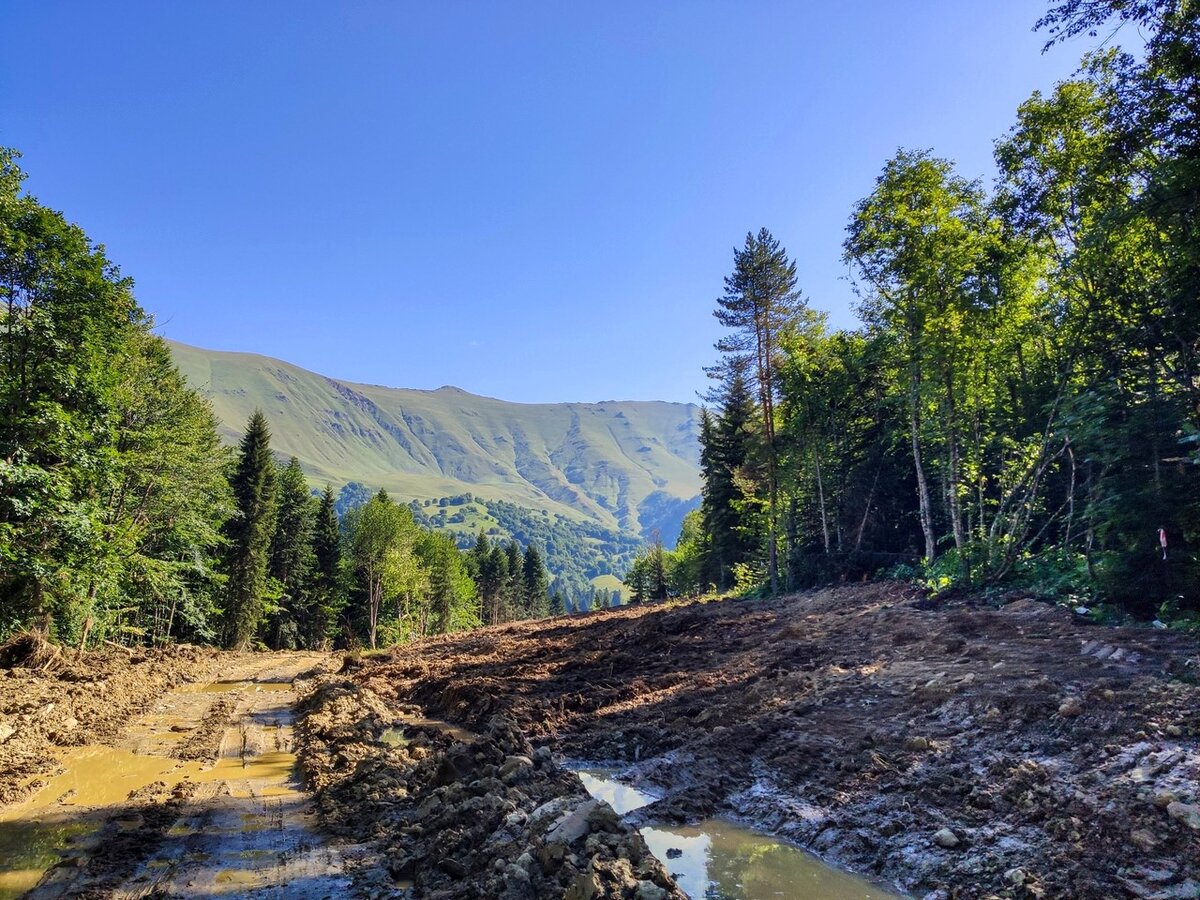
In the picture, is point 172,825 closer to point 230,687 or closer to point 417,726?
point 417,726

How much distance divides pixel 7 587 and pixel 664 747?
18.7m

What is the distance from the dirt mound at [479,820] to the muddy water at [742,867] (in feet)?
3.40

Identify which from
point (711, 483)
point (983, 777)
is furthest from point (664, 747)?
point (711, 483)

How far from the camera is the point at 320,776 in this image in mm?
9273

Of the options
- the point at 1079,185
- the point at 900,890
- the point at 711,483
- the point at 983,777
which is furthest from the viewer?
the point at 711,483

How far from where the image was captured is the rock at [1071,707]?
7035mm

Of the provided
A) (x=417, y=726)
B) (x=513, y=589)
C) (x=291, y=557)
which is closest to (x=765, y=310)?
(x=417, y=726)

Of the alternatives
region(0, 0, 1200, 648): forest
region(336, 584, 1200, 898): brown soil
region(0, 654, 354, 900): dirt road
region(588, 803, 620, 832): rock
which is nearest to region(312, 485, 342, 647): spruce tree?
region(0, 0, 1200, 648): forest

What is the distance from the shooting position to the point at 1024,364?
23.0 metres

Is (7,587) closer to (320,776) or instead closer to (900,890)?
(320,776)

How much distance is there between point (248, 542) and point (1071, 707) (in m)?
42.5

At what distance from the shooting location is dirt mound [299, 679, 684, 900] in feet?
16.5

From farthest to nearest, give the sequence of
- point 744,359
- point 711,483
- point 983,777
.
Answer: point 711,483
point 744,359
point 983,777

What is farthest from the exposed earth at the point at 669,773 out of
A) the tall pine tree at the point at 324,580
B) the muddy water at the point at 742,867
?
the tall pine tree at the point at 324,580
